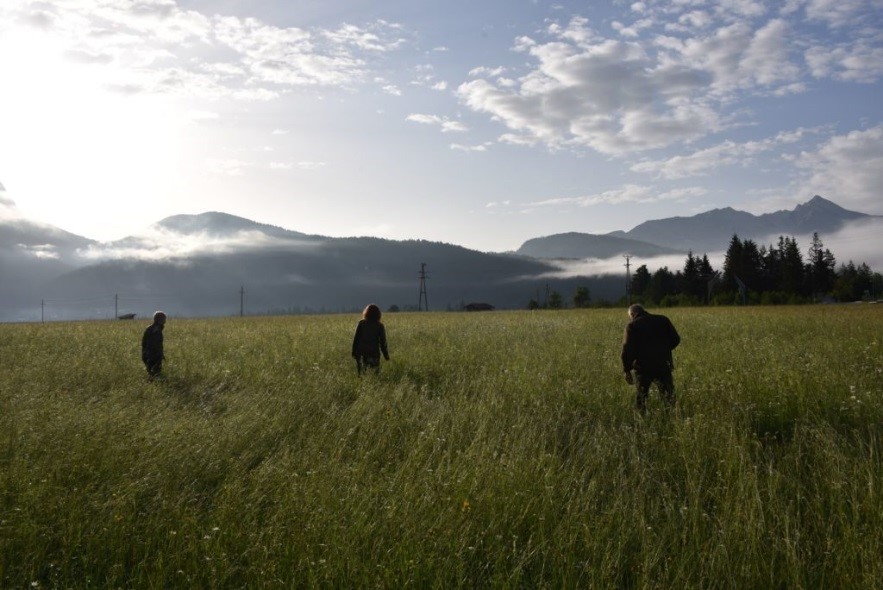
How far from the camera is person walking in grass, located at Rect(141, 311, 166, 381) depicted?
13234 mm

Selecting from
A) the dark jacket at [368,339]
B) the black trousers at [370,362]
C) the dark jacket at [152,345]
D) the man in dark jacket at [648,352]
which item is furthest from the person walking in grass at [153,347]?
the man in dark jacket at [648,352]

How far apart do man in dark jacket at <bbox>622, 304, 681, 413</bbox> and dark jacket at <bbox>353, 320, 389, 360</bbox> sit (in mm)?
5145

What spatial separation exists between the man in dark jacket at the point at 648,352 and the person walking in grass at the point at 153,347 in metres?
9.58

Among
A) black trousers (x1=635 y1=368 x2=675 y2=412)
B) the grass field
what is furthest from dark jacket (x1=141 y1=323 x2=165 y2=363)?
black trousers (x1=635 y1=368 x2=675 y2=412)

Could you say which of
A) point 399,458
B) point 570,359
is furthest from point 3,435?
point 570,359

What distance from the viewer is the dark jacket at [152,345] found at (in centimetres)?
1323

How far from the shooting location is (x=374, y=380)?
1173 centimetres

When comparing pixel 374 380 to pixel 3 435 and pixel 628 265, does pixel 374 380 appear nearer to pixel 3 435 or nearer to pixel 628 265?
pixel 3 435

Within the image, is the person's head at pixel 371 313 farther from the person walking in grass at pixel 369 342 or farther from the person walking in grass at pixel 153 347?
the person walking in grass at pixel 153 347

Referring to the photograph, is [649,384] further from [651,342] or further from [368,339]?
[368,339]

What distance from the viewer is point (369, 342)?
12656mm

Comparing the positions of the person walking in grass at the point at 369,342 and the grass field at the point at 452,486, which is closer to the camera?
the grass field at the point at 452,486

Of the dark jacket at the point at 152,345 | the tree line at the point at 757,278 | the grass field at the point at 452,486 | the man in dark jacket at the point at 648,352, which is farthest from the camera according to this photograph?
the tree line at the point at 757,278

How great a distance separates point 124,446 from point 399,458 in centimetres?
290
